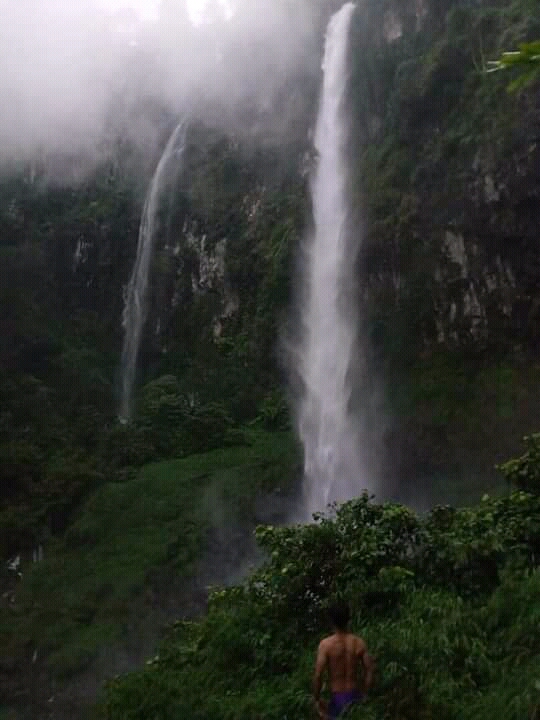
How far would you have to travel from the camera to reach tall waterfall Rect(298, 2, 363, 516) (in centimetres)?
1791

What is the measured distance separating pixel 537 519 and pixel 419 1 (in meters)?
19.1

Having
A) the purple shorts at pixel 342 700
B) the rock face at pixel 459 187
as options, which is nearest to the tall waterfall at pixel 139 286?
the rock face at pixel 459 187

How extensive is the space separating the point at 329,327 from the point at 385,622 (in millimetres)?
14545

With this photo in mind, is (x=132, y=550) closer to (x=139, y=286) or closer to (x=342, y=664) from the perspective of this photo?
(x=139, y=286)

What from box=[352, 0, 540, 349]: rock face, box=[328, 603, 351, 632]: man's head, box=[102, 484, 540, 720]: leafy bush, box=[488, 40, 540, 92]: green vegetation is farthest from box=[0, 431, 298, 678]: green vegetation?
box=[488, 40, 540, 92]: green vegetation

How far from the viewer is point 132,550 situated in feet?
54.5

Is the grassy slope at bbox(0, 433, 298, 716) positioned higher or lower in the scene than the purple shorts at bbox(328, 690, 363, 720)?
higher

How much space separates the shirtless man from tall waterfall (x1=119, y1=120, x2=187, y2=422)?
63.0 feet

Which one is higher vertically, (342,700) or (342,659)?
(342,659)

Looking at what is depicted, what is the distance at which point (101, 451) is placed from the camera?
20547mm

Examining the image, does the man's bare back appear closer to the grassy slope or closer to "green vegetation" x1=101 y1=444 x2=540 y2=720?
"green vegetation" x1=101 y1=444 x2=540 y2=720

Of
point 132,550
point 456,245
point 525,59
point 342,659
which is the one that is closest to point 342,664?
point 342,659

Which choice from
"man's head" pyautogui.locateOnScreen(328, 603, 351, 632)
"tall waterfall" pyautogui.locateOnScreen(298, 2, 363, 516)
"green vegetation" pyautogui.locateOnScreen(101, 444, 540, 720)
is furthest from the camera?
"tall waterfall" pyautogui.locateOnScreen(298, 2, 363, 516)

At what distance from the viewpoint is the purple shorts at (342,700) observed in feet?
15.2
